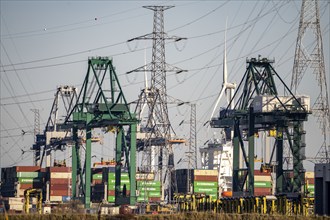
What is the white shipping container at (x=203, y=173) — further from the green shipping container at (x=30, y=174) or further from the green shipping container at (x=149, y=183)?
the green shipping container at (x=30, y=174)

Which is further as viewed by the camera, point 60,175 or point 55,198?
point 60,175

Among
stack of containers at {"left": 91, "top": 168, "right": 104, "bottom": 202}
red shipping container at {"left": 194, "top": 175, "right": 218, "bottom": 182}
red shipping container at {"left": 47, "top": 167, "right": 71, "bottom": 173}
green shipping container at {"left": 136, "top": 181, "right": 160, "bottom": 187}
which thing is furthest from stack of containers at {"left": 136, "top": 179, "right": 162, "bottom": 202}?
red shipping container at {"left": 47, "top": 167, "right": 71, "bottom": 173}

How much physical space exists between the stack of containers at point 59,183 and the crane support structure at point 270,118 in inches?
1482

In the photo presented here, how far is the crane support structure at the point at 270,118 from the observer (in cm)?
14825

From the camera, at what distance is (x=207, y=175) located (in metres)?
191

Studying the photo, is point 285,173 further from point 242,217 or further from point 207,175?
point 242,217

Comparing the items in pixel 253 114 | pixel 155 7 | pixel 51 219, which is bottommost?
pixel 51 219

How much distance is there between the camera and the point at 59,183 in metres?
189

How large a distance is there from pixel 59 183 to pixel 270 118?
5155 centimetres

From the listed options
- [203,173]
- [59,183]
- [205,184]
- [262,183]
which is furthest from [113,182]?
[262,183]

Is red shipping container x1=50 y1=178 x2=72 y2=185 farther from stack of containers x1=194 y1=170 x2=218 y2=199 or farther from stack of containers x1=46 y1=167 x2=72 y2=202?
stack of containers x1=194 y1=170 x2=218 y2=199

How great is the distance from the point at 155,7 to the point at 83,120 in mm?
23663

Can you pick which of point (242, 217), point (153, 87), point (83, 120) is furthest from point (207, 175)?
point (242, 217)

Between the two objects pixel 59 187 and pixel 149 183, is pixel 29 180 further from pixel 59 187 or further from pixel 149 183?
pixel 149 183
